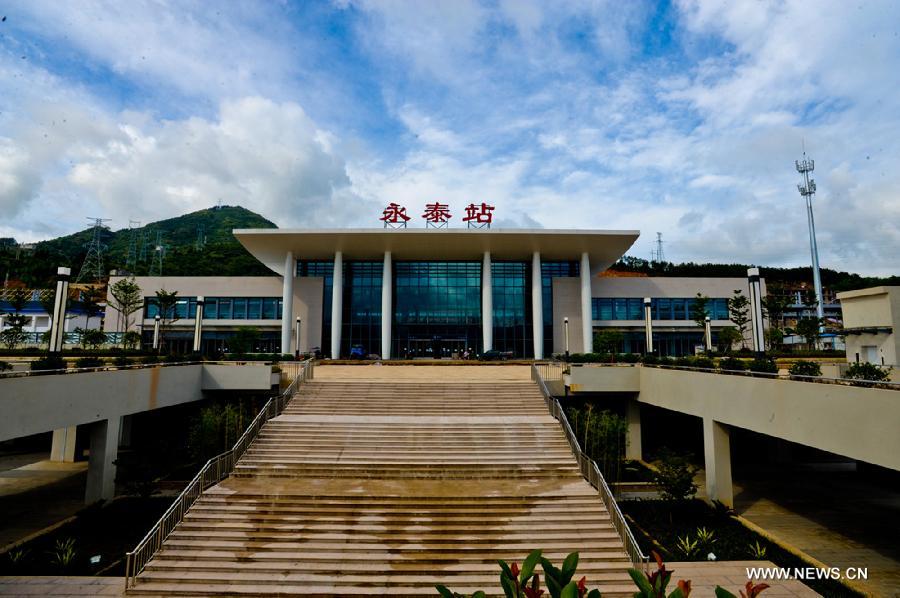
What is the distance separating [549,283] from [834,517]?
28.2 meters

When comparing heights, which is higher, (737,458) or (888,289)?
(888,289)

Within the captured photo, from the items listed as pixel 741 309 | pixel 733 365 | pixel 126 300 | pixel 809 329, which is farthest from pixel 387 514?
pixel 741 309

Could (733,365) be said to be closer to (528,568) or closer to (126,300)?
→ (528,568)

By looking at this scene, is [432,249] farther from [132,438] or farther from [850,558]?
[850,558]

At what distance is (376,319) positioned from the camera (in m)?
41.7

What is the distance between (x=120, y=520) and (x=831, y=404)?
19.3 metres

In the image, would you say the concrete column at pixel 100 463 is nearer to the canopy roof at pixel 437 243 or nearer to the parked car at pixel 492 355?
the canopy roof at pixel 437 243

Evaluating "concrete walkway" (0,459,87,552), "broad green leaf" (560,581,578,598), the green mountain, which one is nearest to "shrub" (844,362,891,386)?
"broad green leaf" (560,581,578,598)

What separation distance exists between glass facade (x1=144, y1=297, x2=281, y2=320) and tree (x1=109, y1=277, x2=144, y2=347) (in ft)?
6.41

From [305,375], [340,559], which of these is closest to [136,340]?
[305,375]

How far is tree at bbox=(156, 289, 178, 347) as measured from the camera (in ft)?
123

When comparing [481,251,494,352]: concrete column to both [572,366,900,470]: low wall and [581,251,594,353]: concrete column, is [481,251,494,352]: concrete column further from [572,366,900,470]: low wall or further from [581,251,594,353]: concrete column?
[572,366,900,470]: low wall

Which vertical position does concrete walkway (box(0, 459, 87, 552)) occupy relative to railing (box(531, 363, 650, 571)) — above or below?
below

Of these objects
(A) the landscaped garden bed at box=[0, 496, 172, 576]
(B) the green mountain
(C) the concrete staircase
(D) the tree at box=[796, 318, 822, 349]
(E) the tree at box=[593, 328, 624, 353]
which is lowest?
(A) the landscaped garden bed at box=[0, 496, 172, 576]
